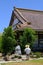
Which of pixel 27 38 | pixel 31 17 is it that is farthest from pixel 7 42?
pixel 31 17

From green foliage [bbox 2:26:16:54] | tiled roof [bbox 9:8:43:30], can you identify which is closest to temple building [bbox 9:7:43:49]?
tiled roof [bbox 9:8:43:30]

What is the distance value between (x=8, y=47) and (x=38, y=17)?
35.6ft

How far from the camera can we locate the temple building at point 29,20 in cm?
2788

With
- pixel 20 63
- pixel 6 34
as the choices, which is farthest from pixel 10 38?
pixel 20 63

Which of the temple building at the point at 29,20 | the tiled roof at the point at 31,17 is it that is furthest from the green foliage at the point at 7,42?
the tiled roof at the point at 31,17

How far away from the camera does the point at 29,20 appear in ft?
99.4

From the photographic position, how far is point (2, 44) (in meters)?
23.0

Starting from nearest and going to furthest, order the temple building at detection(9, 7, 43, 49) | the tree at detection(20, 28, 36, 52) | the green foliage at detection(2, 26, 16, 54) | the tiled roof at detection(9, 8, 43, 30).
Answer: the green foliage at detection(2, 26, 16, 54) < the tree at detection(20, 28, 36, 52) < the temple building at detection(9, 7, 43, 49) < the tiled roof at detection(9, 8, 43, 30)

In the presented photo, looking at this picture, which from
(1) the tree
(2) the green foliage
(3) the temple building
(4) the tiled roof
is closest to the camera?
(2) the green foliage

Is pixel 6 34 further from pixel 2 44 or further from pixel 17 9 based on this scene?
pixel 17 9

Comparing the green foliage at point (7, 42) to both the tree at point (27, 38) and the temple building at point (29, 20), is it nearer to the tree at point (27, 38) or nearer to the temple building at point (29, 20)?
the tree at point (27, 38)

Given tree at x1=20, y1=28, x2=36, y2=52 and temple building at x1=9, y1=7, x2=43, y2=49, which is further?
temple building at x1=9, y1=7, x2=43, y2=49

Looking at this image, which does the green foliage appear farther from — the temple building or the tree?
the temple building

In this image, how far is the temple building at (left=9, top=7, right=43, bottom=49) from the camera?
2788 centimetres
